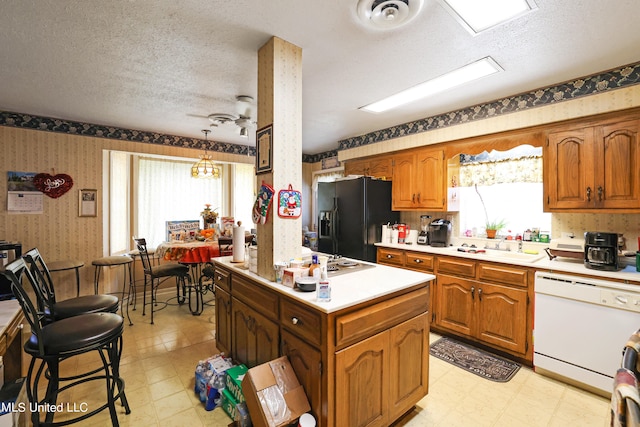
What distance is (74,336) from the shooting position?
1.48 metres

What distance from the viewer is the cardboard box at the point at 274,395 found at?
1398 millimetres

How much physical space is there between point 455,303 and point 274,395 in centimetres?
217

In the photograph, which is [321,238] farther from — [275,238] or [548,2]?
[548,2]

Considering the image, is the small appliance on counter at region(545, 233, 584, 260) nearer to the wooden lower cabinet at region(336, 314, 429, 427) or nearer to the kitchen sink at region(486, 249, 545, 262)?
the kitchen sink at region(486, 249, 545, 262)

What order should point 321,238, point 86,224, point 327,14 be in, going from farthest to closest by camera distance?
point 321,238 < point 86,224 < point 327,14

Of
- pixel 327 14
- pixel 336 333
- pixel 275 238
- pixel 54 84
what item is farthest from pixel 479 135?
pixel 54 84

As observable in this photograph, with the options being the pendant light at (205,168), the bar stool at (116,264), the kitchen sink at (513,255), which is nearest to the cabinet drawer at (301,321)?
the kitchen sink at (513,255)

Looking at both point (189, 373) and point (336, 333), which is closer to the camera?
point (336, 333)

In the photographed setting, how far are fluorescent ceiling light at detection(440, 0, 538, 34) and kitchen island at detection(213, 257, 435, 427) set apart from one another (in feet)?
5.30

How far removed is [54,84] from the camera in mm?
2586

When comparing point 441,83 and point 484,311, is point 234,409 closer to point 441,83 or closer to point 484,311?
point 484,311

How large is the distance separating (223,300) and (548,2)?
116 inches

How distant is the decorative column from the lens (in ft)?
6.15

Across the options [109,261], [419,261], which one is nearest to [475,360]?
[419,261]
